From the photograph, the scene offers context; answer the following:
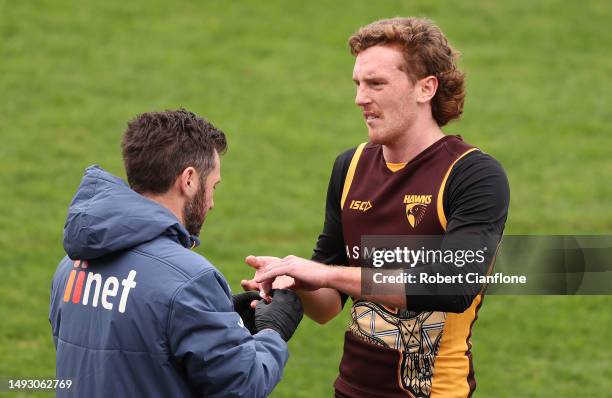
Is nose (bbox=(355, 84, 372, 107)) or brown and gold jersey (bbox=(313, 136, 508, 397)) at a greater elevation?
nose (bbox=(355, 84, 372, 107))

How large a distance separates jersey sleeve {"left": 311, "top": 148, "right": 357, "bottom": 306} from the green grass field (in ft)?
10.3

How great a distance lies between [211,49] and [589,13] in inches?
Result: 236

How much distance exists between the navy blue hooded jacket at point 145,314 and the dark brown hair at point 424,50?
3.93ft

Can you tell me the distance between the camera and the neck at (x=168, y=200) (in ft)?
11.9

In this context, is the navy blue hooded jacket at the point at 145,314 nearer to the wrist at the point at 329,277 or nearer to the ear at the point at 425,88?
the wrist at the point at 329,277

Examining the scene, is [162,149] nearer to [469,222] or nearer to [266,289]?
[266,289]

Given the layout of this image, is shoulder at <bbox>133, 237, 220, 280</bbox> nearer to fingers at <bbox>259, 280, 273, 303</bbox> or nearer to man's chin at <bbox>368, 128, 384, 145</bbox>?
fingers at <bbox>259, 280, 273, 303</bbox>

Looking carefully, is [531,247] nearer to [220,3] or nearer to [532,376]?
[532,376]

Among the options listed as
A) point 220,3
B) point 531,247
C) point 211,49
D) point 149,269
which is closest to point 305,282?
point 149,269

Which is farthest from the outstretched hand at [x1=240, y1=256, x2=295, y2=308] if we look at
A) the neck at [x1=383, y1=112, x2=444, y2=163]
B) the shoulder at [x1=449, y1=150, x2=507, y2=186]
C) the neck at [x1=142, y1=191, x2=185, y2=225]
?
the shoulder at [x1=449, y1=150, x2=507, y2=186]

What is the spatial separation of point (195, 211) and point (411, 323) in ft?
3.36

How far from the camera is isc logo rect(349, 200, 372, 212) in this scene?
416cm

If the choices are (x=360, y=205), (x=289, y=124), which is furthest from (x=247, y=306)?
(x=289, y=124)

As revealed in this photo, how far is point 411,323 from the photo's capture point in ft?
13.4
